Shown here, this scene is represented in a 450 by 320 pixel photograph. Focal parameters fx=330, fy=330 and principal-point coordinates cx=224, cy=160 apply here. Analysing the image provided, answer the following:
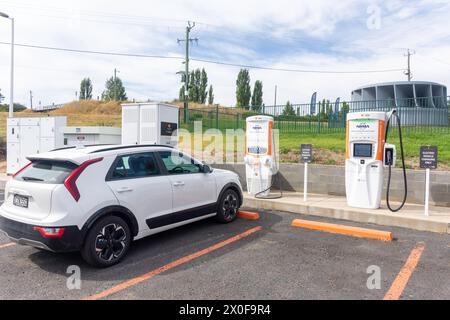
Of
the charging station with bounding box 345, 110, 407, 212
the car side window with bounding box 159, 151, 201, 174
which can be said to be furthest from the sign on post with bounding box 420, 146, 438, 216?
the car side window with bounding box 159, 151, 201, 174

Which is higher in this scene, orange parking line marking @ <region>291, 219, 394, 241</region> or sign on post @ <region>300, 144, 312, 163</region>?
sign on post @ <region>300, 144, 312, 163</region>

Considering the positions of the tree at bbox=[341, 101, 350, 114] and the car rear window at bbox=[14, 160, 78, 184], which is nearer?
the car rear window at bbox=[14, 160, 78, 184]

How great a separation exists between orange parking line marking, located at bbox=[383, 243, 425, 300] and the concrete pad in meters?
1.06

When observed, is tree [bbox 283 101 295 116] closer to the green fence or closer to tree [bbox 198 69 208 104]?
the green fence

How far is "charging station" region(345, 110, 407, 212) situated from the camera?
6.80 m

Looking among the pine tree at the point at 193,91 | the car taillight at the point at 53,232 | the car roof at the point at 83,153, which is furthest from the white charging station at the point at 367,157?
the pine tree at the point at 193,91

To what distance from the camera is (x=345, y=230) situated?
18.9 ft

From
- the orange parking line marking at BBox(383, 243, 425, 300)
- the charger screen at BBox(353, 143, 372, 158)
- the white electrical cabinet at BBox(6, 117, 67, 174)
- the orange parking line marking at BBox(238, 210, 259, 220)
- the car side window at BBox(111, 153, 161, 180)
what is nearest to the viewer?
the orange parking line marking at BBox(383, 243, 425, 300)

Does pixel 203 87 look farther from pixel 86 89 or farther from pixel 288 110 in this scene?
pixel 288 110

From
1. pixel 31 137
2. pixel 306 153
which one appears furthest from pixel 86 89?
pixel 306 153

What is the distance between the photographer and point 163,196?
4.96 metres

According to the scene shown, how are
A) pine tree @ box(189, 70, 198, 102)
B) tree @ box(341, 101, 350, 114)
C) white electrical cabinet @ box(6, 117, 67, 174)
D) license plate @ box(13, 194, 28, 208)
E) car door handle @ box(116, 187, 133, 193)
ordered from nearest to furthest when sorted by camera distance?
license plate @ box(13, 194, 28, 208) < car door handle @ box(116, 187, 133, 193) < white electrical cabinet @ box(6, 117, 67, 174) < tree @ box(341, 101, 350, 114) < pine tree @ box(189, 70, 198, 102)

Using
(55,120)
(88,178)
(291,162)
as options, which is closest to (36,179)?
(88,178)

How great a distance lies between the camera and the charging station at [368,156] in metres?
6.80
